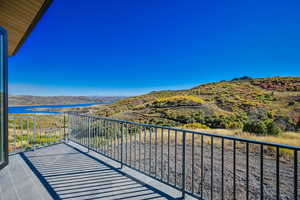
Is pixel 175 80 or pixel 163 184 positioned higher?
pixel 175 80

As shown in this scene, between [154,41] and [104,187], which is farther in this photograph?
[154,41]

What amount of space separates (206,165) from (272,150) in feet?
10.1

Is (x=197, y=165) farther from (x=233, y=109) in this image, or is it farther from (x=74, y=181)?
(x=233, y=109)

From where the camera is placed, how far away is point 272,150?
5.36 meters

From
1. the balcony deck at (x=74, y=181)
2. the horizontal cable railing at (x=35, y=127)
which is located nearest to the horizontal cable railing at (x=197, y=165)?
the balcony deck at (x=74, y=181)

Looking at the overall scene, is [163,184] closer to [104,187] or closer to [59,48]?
[104,187]

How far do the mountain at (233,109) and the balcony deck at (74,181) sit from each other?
8.64 m

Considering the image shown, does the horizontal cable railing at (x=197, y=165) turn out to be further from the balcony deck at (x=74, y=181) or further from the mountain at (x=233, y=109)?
the mountain at (x=233, y=109)

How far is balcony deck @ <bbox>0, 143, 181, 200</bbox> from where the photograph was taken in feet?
7.06

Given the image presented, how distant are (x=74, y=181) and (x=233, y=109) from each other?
19.1 metres

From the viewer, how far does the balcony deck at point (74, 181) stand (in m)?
2.15

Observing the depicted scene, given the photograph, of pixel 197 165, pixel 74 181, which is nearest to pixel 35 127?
pixel 74 181

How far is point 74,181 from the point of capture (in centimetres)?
253

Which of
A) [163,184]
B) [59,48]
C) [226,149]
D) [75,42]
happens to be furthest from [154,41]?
[163,184]
